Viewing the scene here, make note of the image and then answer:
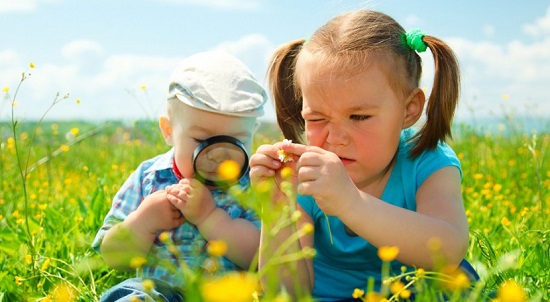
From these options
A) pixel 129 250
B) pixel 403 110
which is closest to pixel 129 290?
pixel 129 250

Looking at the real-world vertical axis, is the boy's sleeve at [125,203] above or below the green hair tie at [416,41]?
below

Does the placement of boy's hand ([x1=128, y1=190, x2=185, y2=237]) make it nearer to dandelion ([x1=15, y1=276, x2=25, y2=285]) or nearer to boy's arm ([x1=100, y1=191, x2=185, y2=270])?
boy's arm ([x1=100, y1=191, x2=185, y2=270])

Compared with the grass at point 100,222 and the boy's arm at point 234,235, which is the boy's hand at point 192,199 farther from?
the grass at point 100,222

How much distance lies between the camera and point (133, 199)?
9.12 feet

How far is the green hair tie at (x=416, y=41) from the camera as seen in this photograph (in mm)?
2346

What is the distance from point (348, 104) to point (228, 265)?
91cm

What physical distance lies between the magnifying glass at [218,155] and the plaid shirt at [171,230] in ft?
0.60

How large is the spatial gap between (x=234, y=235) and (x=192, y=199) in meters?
0.22

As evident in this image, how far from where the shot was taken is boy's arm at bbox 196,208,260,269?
256 cm

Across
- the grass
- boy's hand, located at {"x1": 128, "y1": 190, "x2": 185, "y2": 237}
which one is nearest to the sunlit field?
the grass

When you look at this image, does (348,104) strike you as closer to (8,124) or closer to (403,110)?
(403,110)

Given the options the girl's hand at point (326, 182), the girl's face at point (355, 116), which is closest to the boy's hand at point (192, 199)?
the girl's face at point (355, 116)

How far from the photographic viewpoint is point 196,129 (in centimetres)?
259

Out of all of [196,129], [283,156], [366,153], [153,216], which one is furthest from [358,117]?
[153,216]
